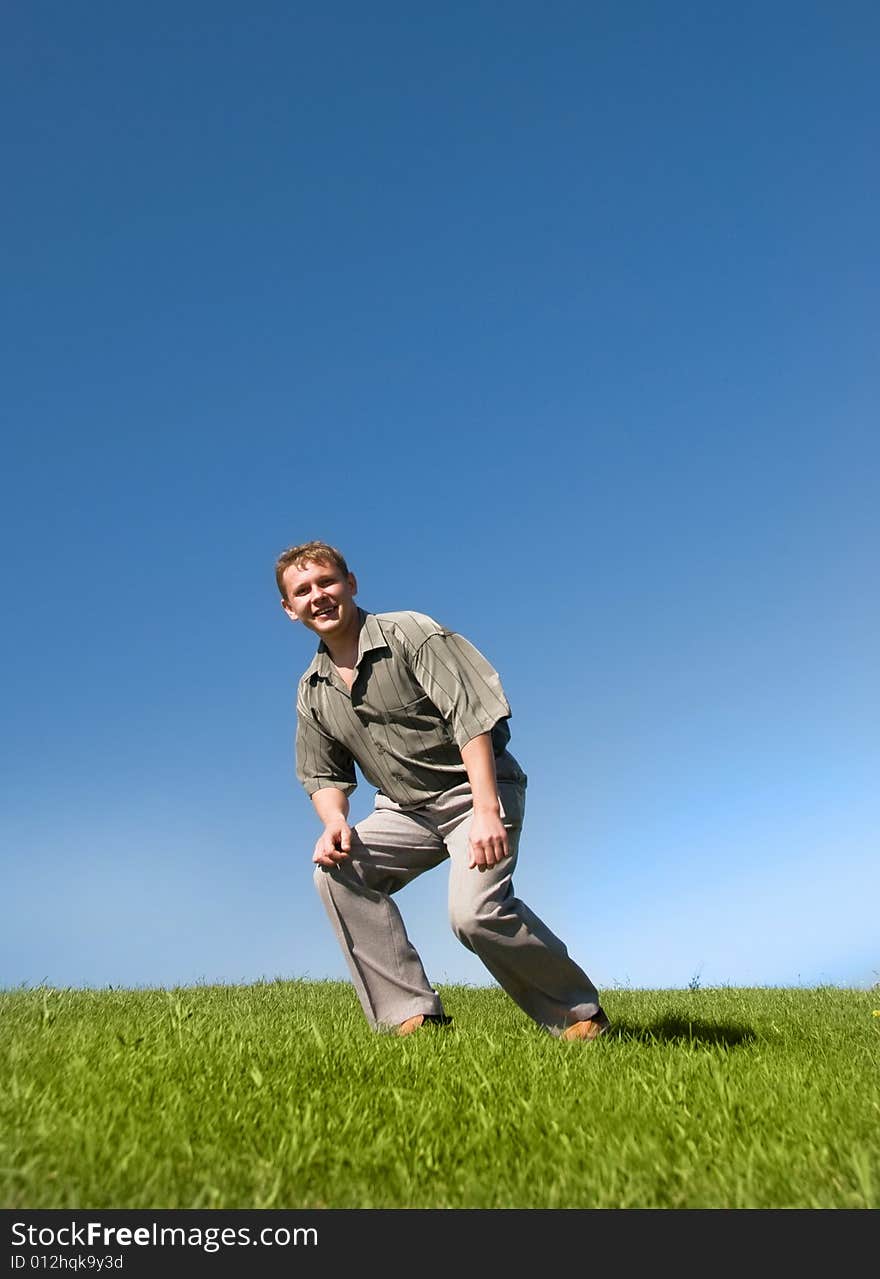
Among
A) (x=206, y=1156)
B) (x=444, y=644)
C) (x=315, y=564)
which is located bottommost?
(x=206, y=1156)

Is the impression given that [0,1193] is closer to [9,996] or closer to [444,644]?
[444,644]

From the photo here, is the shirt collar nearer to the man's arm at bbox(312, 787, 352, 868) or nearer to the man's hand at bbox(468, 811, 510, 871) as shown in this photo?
the man's arm at bbox(312, 787, 352, 868)

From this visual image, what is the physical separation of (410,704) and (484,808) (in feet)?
2.63

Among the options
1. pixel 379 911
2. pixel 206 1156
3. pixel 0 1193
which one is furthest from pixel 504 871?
pixel 0 1193

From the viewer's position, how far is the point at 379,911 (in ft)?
18.0

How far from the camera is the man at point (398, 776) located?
16.8 ft

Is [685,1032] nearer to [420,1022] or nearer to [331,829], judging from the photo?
[420,1022]

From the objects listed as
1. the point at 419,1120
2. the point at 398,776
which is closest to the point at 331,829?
the point at 398,776

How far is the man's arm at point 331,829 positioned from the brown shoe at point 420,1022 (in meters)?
0.93

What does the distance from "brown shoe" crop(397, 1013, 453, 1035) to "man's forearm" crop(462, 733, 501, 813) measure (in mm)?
1305

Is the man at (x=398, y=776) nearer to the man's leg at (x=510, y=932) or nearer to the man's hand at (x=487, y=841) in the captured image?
the man's leg at (x=510, y=932)

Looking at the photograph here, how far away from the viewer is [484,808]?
4.80m

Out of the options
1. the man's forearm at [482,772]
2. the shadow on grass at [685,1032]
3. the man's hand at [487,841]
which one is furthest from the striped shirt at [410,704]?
the shadow on grass at [685,1032]

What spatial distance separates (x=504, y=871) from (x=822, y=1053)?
79.2 inches
